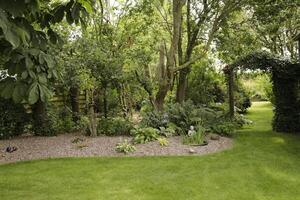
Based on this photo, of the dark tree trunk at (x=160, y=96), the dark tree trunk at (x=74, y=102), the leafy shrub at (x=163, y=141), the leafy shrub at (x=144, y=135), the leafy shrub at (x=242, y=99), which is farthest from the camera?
the leafy shrub at (x=242, y=99)

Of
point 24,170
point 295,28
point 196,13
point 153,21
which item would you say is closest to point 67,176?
point 24,170

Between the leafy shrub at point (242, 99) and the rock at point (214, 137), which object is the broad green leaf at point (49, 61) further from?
the leafy shrub at point (242, 99)

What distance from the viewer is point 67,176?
19.7ft

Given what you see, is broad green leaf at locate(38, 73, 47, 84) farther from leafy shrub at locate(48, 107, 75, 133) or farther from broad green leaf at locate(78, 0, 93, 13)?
leafy shrub at locate(48, 107, 75, 133)

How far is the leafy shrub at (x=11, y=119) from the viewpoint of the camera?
355 inches

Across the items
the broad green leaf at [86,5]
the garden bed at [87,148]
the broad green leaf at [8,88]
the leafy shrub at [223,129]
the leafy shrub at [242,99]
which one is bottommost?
the garden bed at [87,148]

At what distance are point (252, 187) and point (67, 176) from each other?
3.00 metres

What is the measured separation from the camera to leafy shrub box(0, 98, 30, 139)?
29.6ft

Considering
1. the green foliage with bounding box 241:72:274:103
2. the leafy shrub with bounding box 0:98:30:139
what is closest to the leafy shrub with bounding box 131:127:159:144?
the leafy shrub with bounding box 0:98:30:139

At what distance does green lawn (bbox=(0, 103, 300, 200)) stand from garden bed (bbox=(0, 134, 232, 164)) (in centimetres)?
36

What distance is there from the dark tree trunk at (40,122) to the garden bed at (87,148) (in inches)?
28.3

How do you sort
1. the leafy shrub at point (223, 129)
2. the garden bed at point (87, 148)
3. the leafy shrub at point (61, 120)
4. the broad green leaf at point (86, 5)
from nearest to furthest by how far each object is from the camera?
the broad green leaf at point (86, 5), the garden bed at point (87, 148), the leafy shrub at point (223, 129), the leafy shrub at point (61, 120)

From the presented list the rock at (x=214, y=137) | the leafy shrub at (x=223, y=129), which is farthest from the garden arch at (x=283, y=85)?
the rock at (x=214, y=137)

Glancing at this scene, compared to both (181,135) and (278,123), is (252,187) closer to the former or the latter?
(181,135)
